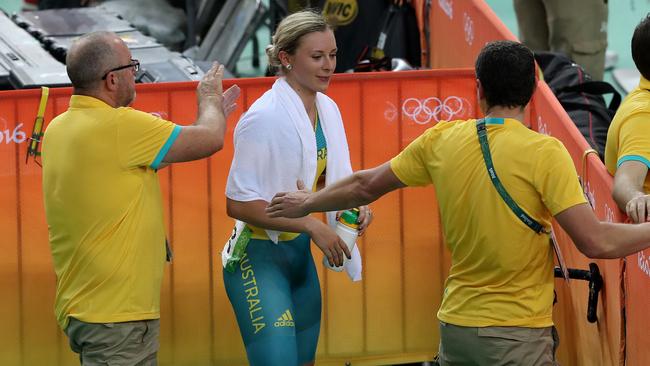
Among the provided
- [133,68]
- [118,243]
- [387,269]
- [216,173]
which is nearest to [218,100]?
[133,68]

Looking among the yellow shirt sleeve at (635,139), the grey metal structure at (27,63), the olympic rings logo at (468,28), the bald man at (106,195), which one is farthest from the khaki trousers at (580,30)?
the bald man at (106,195)

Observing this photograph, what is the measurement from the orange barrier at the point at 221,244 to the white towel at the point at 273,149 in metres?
0.93

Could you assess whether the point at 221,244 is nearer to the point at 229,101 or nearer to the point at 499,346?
the point at 229,101

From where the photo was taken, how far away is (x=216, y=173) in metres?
6.45

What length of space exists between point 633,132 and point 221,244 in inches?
92.9

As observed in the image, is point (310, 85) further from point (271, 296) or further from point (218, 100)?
point (271, 296)

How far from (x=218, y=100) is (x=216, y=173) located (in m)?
1.32

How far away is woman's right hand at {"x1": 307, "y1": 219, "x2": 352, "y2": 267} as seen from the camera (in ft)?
17.2

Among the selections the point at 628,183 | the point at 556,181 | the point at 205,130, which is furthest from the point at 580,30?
the point at 556,181

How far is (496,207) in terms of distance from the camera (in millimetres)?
4336

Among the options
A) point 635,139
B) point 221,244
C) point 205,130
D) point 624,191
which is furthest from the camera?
point 221,244

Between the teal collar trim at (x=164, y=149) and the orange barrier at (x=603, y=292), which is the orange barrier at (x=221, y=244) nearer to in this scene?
the orange barrier at (x=603, y=292)

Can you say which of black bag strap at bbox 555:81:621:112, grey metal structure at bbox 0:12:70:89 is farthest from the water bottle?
grey metal structure at bbox 0:12:70:89

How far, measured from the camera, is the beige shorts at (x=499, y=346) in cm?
442
